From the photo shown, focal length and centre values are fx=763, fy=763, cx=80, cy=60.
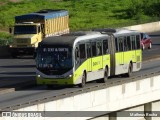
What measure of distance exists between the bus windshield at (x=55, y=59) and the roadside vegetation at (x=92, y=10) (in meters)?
52.3

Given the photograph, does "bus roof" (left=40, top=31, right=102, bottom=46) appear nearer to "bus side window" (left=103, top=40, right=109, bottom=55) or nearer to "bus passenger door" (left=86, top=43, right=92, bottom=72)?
"bus passenger door" (left=86, top=43, right=92, bottom=72)

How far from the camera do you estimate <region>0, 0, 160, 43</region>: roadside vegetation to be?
93062 millimetres

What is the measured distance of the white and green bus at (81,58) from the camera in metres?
35.6

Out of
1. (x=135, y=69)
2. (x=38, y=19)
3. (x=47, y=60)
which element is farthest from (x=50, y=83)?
(x=38, y=19)

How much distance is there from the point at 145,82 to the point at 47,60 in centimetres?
471

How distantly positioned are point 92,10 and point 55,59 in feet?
224

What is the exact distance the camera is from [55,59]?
117 ft

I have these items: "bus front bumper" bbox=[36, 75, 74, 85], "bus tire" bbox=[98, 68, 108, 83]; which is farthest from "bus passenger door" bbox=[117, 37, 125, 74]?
"bus front bumper" bbox=[36, 75, 74, 85]

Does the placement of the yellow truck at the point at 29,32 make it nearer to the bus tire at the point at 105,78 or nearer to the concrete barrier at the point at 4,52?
the concrete barrier at the point at 4,52

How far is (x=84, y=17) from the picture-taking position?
9719 centimetres

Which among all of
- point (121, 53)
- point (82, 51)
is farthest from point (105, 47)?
point (82, 51)

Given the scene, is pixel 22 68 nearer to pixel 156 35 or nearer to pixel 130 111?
pixel 130 111

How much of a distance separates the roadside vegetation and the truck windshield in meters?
30.5

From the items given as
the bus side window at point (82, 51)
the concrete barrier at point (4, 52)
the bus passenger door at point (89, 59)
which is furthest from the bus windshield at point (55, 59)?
the concrete barrier at point (4, 52)
